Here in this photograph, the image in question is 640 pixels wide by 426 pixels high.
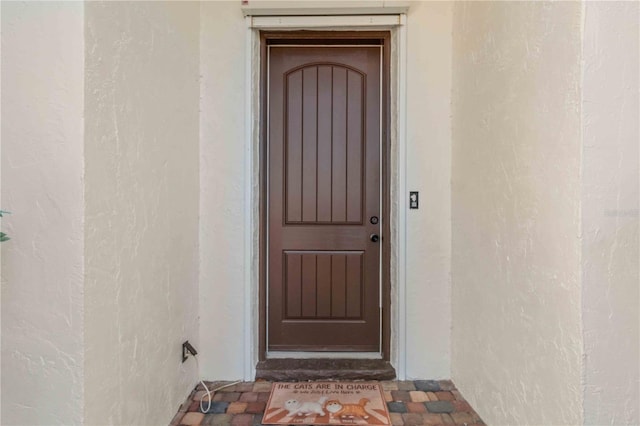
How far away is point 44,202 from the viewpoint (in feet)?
3.59

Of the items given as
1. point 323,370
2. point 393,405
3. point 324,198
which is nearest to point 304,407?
point 323,370

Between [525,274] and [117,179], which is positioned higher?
[117,179]

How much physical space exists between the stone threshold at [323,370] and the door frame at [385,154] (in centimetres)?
6

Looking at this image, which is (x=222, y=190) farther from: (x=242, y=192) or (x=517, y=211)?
(x=517, y=211)

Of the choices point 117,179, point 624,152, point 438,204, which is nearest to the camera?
point 624,152

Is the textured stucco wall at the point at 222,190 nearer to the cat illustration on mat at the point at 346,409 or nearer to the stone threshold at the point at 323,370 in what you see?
the stone threshold at the point at 323,370

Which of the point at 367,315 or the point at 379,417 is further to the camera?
the point at 367,315

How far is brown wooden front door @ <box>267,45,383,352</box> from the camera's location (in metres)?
2.26

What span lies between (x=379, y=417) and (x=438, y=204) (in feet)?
3.88

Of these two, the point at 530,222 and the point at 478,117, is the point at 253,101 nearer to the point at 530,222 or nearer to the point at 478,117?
the point at 478,117

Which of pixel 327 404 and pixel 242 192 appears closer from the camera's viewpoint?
pixel 327 404

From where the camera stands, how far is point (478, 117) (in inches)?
69.9

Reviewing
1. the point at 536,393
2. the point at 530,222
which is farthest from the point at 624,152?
the point at 536,393

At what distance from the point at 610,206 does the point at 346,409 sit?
1.46m
